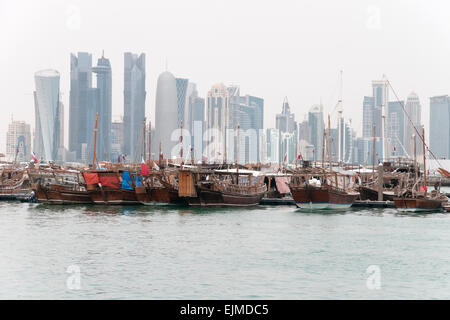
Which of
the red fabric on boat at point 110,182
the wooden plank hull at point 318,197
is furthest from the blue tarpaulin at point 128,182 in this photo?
the wooden plank hull at point 318,197

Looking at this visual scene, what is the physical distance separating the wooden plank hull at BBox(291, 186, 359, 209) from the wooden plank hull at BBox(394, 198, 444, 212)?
251 inches

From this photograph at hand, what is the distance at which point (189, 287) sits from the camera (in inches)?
1221

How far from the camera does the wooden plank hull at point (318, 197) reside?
7094 centimetres

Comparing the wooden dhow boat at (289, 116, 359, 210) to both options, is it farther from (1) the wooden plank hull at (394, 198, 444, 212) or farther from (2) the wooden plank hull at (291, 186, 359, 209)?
(1) the wooden plank hull at (394, 198, 444, 212)

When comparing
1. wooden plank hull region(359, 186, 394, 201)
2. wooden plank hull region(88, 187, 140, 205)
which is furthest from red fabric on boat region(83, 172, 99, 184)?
wooden plank hull region(359, 186, 394, 201)

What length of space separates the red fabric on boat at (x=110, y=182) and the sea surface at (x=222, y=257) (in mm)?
12854

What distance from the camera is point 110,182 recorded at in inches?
3056

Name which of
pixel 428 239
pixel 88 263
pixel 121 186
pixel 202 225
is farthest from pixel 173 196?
pixel 88 263

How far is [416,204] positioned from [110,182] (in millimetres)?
34624

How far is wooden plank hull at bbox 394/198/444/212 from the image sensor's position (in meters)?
67.8
